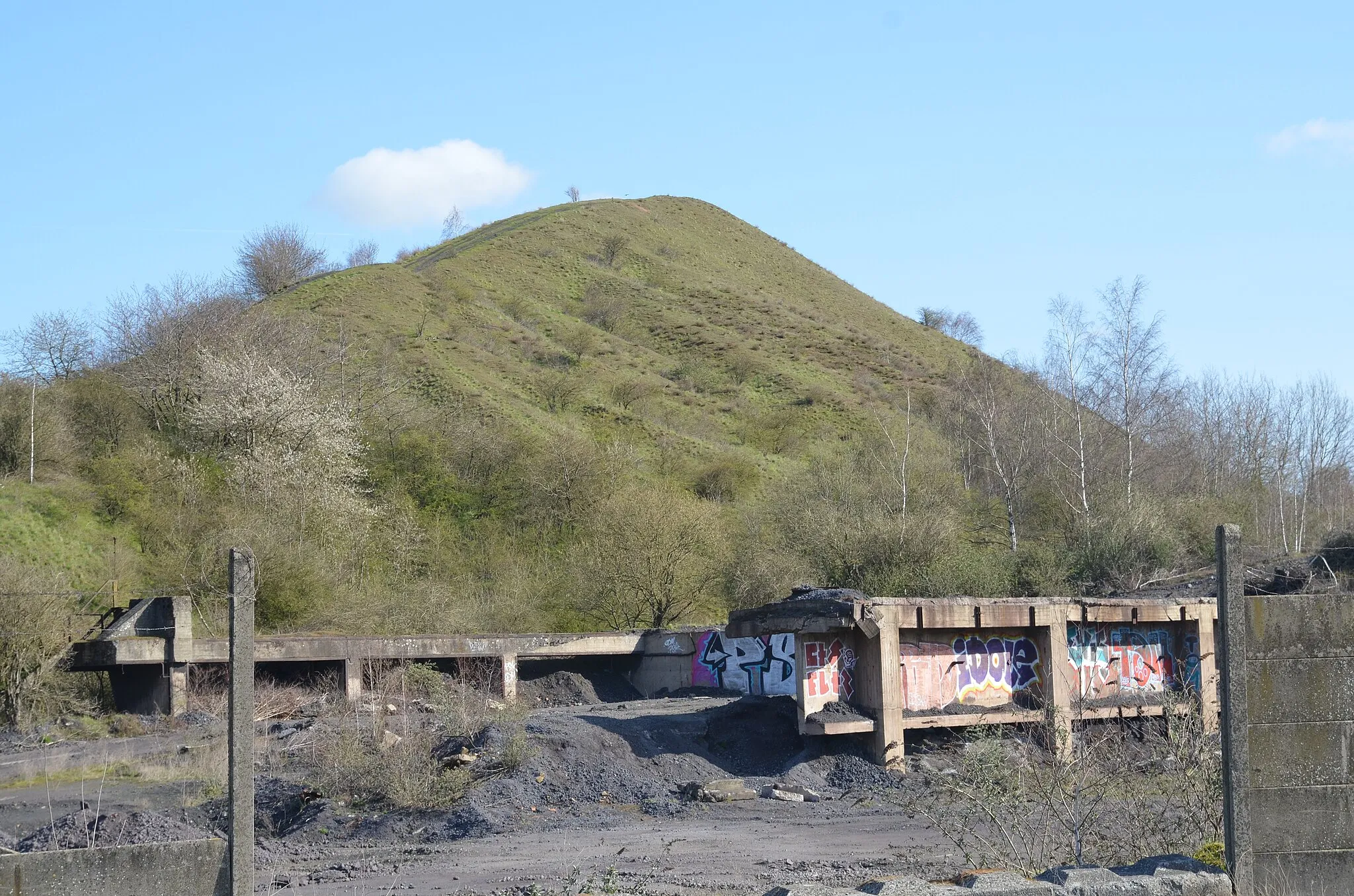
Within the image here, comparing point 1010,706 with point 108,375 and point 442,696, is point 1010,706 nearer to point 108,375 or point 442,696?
point 442,696

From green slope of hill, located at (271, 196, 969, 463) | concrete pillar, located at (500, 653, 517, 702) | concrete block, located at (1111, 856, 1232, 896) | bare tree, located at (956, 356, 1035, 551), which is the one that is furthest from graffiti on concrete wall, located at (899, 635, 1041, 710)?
green slope of hill, located at (271, 196, 969, 463)

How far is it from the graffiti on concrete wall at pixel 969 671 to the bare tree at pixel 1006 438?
65.6 ft

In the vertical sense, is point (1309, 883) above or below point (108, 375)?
below

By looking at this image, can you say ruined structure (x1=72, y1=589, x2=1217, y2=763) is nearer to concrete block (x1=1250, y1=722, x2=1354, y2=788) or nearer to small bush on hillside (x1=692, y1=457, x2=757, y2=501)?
concrete block (x1=1250, y1=722, x2=1354, y2=788)

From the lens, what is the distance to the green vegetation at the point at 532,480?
1378 inches

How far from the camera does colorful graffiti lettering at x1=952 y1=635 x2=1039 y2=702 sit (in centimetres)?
2023

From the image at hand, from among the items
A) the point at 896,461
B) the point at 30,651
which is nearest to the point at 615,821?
the point at 30,651

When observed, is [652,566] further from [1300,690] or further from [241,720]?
[241,720]

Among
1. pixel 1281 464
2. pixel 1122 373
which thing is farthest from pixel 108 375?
pixel 1281 464

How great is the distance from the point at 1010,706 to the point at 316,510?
28478 millimetres

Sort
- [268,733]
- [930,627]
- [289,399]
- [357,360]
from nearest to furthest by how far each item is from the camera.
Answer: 1. [930,627]
2. [268,733]
3. [289,399]
4. [357,360]

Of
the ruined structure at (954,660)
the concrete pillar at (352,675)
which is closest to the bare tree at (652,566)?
the concrete pillar at (352,675)

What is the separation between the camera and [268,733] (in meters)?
23.9

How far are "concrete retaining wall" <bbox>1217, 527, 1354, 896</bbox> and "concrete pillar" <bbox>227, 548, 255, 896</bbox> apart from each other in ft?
18.6
